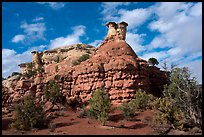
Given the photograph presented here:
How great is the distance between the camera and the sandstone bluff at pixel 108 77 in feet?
104

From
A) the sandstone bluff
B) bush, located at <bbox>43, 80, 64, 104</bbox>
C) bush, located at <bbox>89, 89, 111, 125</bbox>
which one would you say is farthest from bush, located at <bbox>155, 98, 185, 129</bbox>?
bush, located at <bbox>43, 80, 64, 104</bbox>

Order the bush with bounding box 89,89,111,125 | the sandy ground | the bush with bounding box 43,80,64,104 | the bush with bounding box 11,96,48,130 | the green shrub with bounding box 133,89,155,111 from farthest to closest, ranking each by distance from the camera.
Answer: the bush with bounding box 43,80,64,104 < the green shrub with bounding box 133,89,155,111 < the bush with bounding box 89,89,111,125 < the bush with bounding box 11,96,48,130 < the sandy ground

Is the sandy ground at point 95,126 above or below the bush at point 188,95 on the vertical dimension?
below

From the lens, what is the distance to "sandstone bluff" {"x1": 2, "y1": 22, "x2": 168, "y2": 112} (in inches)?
1251

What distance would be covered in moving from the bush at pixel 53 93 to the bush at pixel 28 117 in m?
6.53

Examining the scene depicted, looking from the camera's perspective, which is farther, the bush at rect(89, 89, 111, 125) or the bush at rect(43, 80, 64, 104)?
the bush at rect(43, 80, 64, 104)

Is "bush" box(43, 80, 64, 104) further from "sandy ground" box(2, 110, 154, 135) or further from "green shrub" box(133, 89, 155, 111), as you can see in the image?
"green shrub" box(133, 89, 155, 111)

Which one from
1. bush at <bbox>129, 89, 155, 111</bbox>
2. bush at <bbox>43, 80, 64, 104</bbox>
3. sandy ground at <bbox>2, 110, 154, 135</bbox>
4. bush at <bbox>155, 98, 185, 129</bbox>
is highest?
bush at <bbox>43, 80, 64, 104</bbox>

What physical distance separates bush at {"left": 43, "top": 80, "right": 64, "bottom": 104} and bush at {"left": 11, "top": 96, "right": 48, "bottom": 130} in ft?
21.4

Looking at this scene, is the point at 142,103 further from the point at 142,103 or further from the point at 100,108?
the point at 100,108

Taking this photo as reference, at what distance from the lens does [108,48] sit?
36219 mm

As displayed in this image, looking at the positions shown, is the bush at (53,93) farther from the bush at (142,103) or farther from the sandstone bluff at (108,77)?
the bush at (142,103)

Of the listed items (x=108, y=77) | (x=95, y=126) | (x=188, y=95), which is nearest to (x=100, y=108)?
(x=95, y=126)

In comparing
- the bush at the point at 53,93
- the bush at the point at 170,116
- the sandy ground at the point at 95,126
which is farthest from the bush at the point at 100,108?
the bush at the point at 53,93
